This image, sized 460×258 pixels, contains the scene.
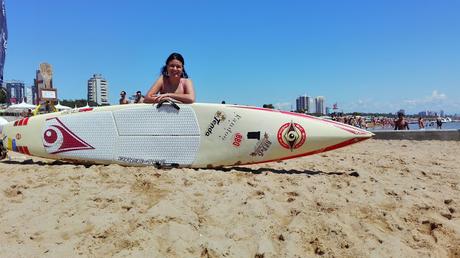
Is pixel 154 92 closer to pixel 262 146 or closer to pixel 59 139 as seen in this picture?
pixel 59 139

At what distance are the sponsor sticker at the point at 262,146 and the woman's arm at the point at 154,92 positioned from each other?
3.98ft

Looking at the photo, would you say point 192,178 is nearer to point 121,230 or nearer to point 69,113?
point 121,230

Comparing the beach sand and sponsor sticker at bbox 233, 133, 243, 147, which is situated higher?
sponsor sticker at bbox 233, 133, 243, 147

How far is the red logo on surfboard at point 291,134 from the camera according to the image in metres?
4.04

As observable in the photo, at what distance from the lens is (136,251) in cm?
197

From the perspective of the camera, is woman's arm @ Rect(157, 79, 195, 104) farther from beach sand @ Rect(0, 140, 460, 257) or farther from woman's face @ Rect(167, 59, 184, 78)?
beach sand @ Rect(0, 140, 460, 257)

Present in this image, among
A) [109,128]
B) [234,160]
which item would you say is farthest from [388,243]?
[109,128]

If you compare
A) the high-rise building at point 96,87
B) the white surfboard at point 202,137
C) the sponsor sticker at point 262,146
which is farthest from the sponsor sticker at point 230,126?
the high-rise building at point 96,87

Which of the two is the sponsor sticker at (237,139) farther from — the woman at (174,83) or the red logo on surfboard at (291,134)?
the woman at (174,83)

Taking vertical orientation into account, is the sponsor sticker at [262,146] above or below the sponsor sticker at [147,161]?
above

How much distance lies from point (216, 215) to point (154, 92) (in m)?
2.15

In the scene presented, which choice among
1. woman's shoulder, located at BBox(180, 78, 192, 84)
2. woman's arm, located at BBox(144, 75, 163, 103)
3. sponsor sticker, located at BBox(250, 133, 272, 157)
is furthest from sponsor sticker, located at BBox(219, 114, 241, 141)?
woman's arm, located at BBox(144, 75, 163, 103)

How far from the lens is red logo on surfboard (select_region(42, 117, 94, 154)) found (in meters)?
4.11

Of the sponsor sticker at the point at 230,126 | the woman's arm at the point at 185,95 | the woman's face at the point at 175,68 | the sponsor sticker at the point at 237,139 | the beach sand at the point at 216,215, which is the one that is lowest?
the beach sand at the point at 216,215
